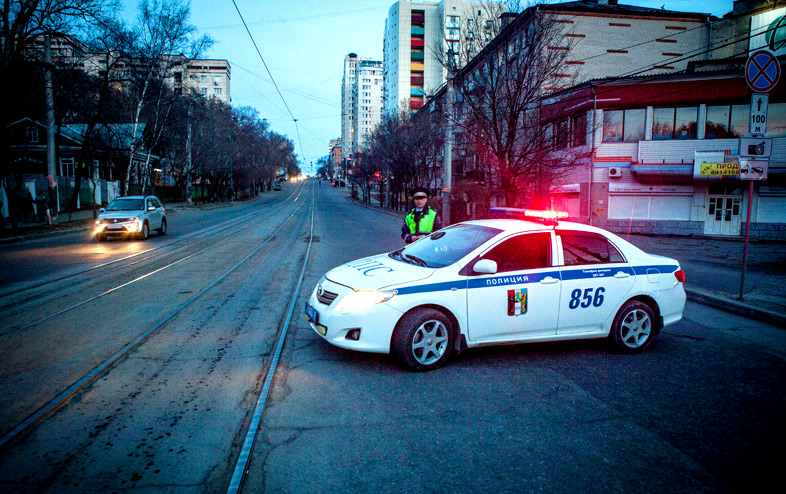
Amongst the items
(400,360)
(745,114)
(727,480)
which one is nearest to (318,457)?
(400,360)

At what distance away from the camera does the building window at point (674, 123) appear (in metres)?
25.0

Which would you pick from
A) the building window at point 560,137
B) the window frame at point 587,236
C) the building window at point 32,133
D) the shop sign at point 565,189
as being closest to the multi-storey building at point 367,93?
the building window at point 32,133

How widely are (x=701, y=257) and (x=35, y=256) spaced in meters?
21.0

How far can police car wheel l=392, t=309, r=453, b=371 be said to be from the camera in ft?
15.4

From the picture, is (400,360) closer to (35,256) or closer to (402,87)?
(35,256)

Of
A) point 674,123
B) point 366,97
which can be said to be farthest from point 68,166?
point 366,97

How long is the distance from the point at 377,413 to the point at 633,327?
3.45m

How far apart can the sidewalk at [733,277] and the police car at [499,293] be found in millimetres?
3198

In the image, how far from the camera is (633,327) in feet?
18.4

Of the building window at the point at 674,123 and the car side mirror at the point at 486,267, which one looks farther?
the building window at the point at 674,123

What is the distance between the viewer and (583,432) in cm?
369

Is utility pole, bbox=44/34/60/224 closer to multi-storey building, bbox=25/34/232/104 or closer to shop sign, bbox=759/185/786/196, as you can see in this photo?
multi-storey building, bbox=25/34/232/104

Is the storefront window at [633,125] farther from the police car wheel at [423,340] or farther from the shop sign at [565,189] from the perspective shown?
the police car wheel at [423,340]

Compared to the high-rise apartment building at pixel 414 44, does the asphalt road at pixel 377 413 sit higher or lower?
lower
